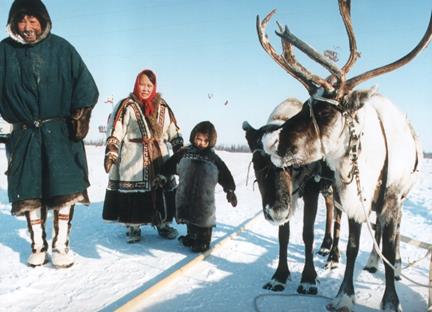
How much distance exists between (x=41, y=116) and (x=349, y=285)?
3051mm

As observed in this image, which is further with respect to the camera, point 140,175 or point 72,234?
point 72,234

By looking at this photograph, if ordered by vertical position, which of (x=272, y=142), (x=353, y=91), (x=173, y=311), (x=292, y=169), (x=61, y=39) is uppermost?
(x=61, y=39)

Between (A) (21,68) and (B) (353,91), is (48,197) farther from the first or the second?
(B) (353,91)

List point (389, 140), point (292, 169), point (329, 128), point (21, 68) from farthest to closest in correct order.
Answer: point (21, 68) < point (292, 169) < point (389, 140) < point (329, 128)

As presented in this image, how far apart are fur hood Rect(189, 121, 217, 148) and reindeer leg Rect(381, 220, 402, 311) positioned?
2188mm

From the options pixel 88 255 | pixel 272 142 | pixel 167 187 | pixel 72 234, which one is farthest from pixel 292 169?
pixel 72 234

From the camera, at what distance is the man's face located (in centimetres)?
353

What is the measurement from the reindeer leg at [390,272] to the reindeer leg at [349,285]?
207 mm

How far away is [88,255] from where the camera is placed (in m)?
4.16

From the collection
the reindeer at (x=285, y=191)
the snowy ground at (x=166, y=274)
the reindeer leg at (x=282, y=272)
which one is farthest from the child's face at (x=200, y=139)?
the reindeer leg at (x=282, y=272)

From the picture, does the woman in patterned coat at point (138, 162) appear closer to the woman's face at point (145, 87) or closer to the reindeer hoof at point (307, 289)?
the woman's face at point (145, 87)

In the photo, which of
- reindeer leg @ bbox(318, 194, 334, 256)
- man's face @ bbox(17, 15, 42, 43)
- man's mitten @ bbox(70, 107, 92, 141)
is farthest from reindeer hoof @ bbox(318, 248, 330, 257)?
man's face @ bbox(17, 15, 42, 43)

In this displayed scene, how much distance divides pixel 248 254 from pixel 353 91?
7.79 ft

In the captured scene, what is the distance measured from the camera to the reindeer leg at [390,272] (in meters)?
2.90
